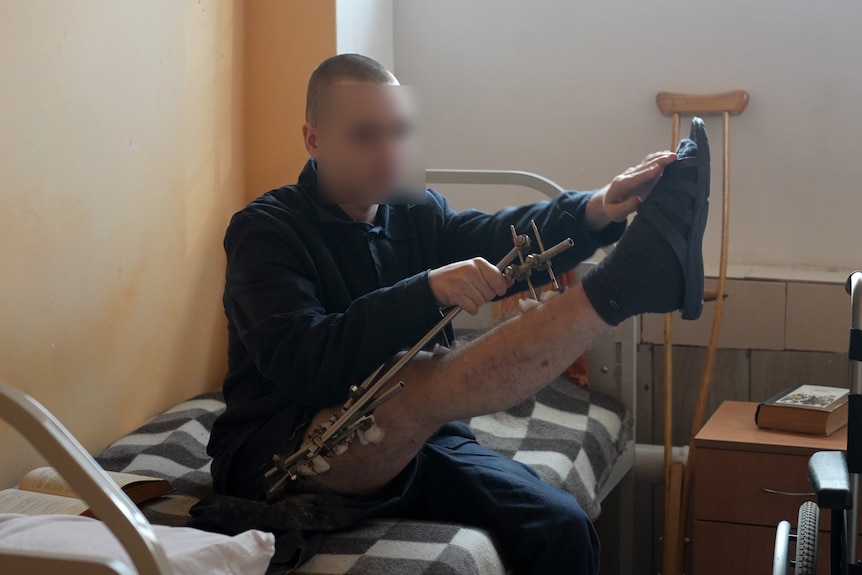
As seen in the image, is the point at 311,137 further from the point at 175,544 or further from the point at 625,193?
the point at 175,544

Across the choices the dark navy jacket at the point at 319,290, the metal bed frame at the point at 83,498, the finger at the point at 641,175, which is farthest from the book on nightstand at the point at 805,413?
the metal bed frame at the point at 83,498

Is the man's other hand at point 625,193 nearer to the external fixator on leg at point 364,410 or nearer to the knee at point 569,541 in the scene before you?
the external fixator on leg at point 364,410

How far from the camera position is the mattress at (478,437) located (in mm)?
1534

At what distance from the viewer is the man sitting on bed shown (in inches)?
59.0

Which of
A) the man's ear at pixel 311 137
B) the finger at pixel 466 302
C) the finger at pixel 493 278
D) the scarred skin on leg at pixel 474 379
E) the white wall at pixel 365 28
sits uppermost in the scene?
the white wall at pixel 365 28

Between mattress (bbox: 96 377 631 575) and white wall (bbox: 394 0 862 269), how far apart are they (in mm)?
721

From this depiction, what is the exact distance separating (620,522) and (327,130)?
1.34m

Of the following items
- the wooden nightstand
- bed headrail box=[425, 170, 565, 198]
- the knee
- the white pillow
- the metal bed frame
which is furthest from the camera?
bed headrail box=[425, 170, 565, 198]

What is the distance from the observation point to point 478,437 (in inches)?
91.8

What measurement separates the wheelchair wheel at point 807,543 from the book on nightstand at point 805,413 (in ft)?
2.22

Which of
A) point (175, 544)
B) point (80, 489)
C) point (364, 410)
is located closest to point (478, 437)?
point (364, 410)

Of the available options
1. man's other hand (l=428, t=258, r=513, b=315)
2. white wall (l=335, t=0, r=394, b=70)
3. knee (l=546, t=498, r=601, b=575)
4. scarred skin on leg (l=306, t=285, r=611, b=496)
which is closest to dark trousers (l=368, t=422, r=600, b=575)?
knee (l=546, t=498, r=601, b=575)

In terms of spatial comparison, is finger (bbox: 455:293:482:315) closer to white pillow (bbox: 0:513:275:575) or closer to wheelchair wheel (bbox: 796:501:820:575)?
white pillow (bbox: 0:513:275:575)

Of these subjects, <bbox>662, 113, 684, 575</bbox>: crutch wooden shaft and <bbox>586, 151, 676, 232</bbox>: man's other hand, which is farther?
<bbox>662, 113, 684, 575</bbox>: crutch wooden shaft
